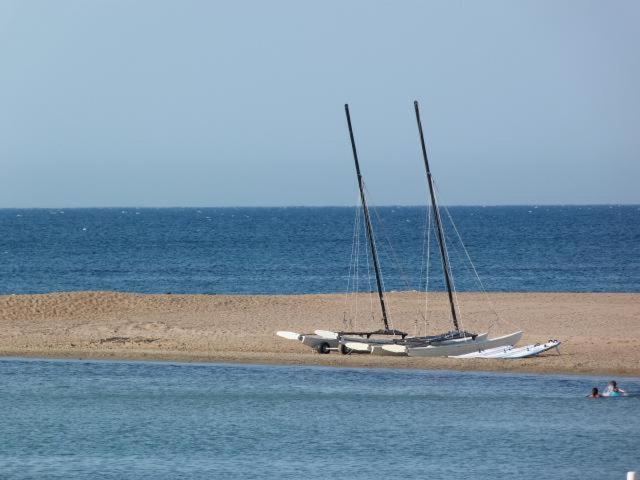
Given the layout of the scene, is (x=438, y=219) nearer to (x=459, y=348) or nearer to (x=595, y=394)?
(x=459, y=348)

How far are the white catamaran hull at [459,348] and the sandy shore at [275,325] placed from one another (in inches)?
11.7

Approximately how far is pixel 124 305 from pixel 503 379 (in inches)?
745

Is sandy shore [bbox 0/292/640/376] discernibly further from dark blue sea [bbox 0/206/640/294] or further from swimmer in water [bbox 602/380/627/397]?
dark blue sea [bbox 0/206/640/294]

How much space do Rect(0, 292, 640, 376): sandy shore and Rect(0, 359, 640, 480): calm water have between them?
129 centimetres

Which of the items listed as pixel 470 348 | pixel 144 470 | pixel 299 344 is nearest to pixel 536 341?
pixel 470 348

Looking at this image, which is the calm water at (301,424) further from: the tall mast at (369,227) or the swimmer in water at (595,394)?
the tall mast at (369,227)

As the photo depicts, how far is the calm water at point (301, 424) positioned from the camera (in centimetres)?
2597

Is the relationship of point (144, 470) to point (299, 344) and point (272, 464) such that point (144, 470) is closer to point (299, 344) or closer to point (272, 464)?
point (272, 464)

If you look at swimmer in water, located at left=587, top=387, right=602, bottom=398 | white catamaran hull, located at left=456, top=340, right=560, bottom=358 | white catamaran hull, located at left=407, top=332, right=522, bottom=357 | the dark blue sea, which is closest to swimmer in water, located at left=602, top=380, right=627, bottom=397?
swimmer in water, located at left=587, top=387, right=602, bottom=398

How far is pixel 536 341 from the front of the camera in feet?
136

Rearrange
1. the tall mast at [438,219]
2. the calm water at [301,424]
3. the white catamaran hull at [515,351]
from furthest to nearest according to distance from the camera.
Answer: the tall mast at [438,219] < the white catamaran hull at [515,351] < the calm water at [301,424]

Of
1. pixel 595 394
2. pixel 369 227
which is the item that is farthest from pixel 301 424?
pixel 369 227

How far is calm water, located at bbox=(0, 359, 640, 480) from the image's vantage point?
26.0 m

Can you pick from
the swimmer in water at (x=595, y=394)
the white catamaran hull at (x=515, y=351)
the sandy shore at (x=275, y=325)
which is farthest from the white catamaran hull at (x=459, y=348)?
the swimmer in water at (x=595, y=394)
